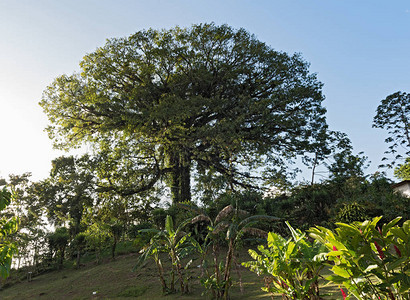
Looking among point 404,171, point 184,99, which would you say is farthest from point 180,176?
point 404,171

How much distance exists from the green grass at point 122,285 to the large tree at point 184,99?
641 centimetres

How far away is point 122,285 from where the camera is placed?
777cm

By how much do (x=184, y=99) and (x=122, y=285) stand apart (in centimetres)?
1118

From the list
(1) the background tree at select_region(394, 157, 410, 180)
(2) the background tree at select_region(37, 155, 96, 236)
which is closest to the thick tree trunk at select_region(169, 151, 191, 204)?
(2) the background tree at select_region(37, 155, 96, 236)

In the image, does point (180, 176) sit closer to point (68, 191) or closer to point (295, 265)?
point (68, 191)

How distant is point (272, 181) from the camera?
15789 millimetres

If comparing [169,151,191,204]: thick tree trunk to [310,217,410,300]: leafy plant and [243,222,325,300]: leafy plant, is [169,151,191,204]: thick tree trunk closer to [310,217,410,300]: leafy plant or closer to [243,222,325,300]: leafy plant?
[243,222,325,300]: leafy plant

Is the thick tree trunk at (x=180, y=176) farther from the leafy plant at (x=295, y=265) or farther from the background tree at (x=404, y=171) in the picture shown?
the background tree at (x=404, y=171)

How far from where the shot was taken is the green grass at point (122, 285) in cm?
568

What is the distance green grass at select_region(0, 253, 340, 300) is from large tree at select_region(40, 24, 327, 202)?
252 inches

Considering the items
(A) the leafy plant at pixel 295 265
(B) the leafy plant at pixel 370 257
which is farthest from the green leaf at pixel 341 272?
(A) the leafy plant at pixel 295 265

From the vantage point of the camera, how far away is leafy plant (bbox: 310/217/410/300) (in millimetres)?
2016

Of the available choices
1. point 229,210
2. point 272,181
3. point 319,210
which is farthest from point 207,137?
point 229,210

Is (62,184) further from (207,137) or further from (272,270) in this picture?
(272,270)
